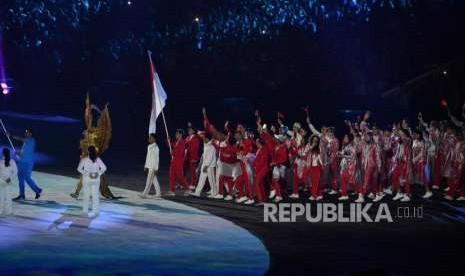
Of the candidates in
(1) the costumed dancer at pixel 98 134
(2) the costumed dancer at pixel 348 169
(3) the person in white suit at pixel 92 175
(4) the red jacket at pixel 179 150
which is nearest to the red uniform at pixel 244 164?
(4) the red jacket at pixel 179 150

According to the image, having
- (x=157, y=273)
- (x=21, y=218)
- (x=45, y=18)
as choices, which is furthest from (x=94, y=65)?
(x=157, y=273)

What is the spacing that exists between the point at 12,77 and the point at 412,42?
21.9 m

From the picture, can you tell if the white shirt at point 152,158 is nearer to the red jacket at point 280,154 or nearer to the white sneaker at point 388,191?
the red jacket at point 280,154

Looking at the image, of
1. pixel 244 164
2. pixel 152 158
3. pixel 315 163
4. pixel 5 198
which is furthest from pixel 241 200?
pixel 5 198

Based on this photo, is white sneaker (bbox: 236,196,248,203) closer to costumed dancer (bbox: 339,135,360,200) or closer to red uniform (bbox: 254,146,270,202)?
red uniform (bbox: 254,146,270,202)

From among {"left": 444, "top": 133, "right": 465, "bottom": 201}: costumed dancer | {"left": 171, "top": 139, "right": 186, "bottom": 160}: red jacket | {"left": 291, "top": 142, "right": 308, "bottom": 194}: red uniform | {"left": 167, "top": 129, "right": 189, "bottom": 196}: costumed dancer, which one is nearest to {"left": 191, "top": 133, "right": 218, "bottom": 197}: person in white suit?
{"left": 167, "top": 129, "right": 189, "bottom": 196}: costumed dancer

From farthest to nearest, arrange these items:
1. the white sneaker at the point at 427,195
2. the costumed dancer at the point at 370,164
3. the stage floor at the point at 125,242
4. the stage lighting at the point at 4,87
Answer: the stage lighting at the point at 4,87, the white sneaker at the point at 427,195, the costumed dancer at the point at 370,164, the stage floor at the point at 125,242

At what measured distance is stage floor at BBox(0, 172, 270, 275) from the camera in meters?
12.5

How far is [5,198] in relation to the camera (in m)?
17.8

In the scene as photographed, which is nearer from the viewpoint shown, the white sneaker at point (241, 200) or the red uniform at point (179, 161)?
the white sneaker at point (241, 200)

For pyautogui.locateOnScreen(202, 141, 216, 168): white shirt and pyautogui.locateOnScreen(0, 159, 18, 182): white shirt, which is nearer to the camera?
pyautogui.locateOnScreen(0, 159, 18, 182): white shirt

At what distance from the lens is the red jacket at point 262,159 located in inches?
802

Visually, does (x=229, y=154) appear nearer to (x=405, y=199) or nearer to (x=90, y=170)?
(x=405, y=199)

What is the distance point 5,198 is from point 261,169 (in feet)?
21.1
